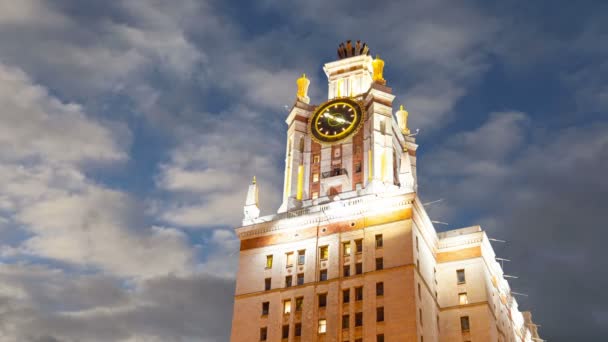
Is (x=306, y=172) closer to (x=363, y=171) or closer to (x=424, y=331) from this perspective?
(x=363, y=171)

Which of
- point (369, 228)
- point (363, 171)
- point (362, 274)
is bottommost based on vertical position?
point (362, 274)

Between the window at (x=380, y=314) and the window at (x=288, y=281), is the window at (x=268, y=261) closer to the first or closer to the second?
the window at (x=288, y=281)

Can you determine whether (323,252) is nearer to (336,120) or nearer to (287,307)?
(287,307)

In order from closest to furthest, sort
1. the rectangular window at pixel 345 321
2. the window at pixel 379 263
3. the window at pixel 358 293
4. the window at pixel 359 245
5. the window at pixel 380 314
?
the window at pixel 380 314 → the rectangular window at pixel 345 321 → the window at pixel 358 293 → the window at pixel 379 263 → the window at pixel 359 245

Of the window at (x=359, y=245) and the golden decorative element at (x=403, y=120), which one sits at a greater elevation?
the golden decorative element at (x=403, y=120)

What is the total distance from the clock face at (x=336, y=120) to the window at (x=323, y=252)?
1709 cm

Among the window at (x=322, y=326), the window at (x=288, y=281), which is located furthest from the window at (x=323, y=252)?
the window at (x=322, y=326)

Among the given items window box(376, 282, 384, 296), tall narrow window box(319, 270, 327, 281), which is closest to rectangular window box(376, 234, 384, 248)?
window box(376, 282, 384, 296)

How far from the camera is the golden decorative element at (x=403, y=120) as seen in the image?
110062mm

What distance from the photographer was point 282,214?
299ft

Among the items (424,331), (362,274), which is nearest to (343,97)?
(362,274)

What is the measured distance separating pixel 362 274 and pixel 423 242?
905 cm

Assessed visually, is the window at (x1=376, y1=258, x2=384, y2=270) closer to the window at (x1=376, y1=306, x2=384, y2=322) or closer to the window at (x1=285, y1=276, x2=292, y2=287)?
the window at (x1=376, y1=306, x2=384, y2=322)

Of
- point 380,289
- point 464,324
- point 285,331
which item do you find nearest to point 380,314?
point 380,289
